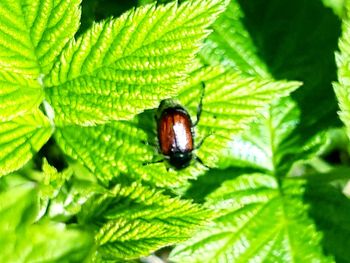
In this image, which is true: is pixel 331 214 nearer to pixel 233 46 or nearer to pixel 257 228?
Answer: pixel 257 228

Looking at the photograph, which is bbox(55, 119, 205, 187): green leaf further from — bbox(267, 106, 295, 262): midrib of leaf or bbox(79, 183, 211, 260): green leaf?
bbox(267, 106, 295, 262): midrib of leaf

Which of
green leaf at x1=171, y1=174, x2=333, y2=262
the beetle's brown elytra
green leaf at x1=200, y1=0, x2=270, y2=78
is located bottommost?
green leaf at x1=171, y1=174, x2=333, y2=262

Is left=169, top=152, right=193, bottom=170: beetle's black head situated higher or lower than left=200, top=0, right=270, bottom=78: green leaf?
lower

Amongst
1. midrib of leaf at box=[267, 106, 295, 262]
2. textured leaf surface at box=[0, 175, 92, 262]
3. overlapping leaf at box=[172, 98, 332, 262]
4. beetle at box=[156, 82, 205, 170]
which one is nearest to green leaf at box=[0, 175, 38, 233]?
textured leaf surface at box=[0, 175, 92, 262]

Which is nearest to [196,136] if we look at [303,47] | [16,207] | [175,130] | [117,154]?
[175,130]

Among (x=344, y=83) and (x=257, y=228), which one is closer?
(x=344, y=83)

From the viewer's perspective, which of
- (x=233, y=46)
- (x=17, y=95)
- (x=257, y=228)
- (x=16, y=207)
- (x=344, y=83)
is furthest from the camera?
(x=233, y=46)
